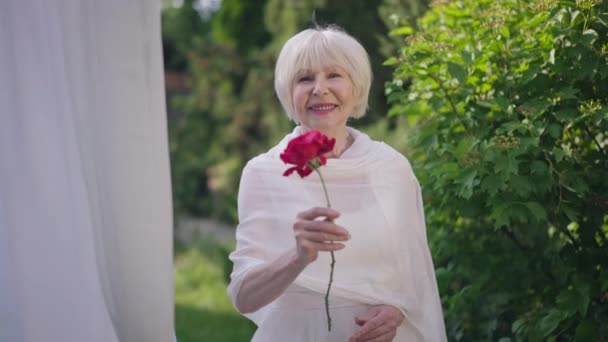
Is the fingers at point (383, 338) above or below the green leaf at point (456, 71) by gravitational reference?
below

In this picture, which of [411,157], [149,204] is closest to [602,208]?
[411,157]

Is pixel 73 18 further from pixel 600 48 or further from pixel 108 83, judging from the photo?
pixel 600 48

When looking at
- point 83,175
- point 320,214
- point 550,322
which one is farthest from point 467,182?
point 83,175

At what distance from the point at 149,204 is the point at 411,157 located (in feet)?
5.24

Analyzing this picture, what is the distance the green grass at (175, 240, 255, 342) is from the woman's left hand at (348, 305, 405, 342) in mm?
3213

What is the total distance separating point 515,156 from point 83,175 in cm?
155

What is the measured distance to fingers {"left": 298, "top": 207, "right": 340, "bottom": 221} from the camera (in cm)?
178

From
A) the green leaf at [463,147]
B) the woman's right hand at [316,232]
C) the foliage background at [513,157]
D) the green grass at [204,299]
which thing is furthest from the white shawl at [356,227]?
the green grass at [204,299]

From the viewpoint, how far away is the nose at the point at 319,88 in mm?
2150

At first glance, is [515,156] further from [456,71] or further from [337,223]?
[337,223]

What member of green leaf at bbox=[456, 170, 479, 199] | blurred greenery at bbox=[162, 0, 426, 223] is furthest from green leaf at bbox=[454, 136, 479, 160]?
blurred greenery at bbox=[162, 0, 426, 223]

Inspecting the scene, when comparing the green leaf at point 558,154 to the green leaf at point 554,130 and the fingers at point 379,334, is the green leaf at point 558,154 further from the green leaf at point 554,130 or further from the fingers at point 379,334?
the fingers at point 379,334

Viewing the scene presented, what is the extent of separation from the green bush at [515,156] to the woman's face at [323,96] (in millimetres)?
748

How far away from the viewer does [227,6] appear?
33.1ft
